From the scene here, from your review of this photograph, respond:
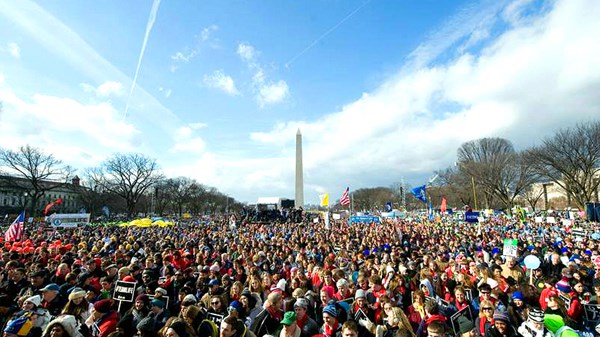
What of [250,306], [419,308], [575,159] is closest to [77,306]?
[250,306]

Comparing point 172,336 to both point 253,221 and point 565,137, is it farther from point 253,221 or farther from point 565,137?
point 565,137

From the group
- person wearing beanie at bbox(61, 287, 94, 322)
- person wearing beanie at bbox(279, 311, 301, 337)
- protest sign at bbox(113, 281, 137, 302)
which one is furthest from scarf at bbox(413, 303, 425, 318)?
person wearing beanie at bbox(61, 287, 94, 322)

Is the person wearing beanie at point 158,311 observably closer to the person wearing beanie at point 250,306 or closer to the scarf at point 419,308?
the person wearing beanie at point 250,306

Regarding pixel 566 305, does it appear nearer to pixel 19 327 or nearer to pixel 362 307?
pixel 362 307

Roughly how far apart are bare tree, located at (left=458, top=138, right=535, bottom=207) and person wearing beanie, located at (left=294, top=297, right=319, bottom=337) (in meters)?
40.9

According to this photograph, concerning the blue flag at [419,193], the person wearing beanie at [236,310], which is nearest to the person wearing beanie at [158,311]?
the person wearing beanie at [236,310]

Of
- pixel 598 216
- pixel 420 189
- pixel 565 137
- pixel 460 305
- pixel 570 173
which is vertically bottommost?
pixel 460 305

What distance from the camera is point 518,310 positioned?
4.58 meters

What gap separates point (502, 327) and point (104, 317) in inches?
204

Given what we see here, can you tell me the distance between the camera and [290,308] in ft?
15.2

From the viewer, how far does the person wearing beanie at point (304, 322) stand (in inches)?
155

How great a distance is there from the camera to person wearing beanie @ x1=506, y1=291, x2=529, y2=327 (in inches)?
172

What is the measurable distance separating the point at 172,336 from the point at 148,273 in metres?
3.85

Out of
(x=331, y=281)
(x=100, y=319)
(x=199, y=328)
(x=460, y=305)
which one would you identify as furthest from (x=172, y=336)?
(x=460, y=305)
